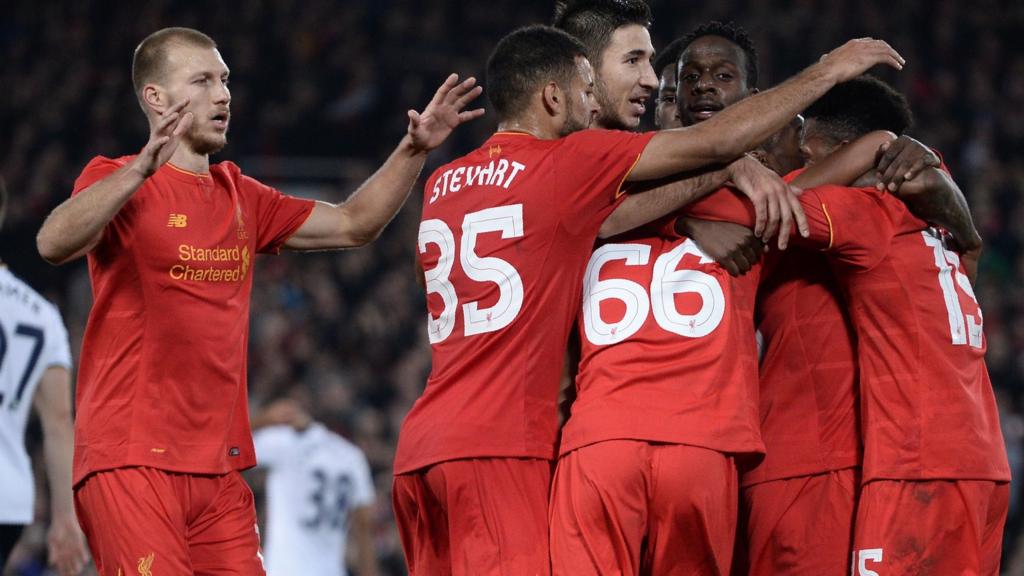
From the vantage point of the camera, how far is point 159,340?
497 cm

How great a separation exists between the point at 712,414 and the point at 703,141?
3.01 feet

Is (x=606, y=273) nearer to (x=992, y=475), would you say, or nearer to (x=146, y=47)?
(x=992, y=475)

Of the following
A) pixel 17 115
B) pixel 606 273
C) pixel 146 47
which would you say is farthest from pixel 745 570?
pixel 17 115

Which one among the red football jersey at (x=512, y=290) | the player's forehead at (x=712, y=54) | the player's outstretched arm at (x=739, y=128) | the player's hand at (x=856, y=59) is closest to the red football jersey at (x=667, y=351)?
the red football jersey at (x=512, y=290)

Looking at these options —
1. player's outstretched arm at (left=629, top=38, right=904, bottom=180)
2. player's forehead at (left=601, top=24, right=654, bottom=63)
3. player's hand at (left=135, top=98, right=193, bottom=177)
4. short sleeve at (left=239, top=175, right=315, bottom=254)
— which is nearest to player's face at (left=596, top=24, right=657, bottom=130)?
player's forehead at (left=601, top=24, right=654, bottom=63)

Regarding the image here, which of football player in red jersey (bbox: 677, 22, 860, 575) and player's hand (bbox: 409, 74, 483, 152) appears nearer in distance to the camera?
football player in red jersey (bbox: 677, 22, 860, 575)

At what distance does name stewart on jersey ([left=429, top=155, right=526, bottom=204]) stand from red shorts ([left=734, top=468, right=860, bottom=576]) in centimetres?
156

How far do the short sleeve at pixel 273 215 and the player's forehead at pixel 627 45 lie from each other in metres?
1.33

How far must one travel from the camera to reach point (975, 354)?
5281mm

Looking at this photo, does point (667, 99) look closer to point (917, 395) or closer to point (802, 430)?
point (802, 430)

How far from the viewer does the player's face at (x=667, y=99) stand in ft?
19.7

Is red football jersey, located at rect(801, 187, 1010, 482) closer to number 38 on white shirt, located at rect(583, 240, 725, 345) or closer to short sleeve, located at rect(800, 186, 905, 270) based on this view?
short sleeve, located at rect(800, 186, 905, 270)

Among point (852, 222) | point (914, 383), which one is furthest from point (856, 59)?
point (914, 383)

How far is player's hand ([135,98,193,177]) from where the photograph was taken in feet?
15.4
